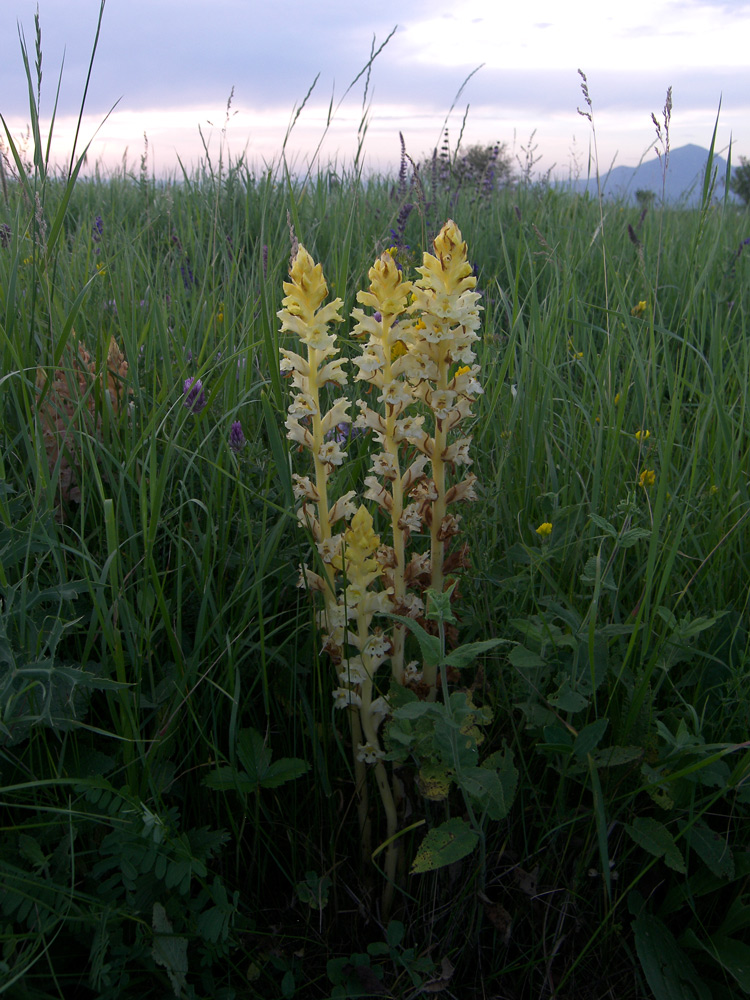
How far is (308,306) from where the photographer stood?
115 cm

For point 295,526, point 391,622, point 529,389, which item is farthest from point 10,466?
point 529,389

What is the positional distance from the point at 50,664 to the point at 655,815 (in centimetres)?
109

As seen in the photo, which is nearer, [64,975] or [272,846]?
[64,975]

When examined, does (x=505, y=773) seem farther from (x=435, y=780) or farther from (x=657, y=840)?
(x=657, y=840)

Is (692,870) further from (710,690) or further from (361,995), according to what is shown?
(361,995)

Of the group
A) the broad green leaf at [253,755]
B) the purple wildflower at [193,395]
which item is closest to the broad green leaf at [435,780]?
the broad green leaf at [253,755]

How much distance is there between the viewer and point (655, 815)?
131 centimetres

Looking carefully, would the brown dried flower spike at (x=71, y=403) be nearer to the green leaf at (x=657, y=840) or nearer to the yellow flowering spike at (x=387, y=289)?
the yellow flowering spike at (x=387, y=289)

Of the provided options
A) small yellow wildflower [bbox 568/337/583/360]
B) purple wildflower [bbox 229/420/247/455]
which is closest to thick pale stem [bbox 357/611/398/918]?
purple wildflower [bbox 229/420/247/455]

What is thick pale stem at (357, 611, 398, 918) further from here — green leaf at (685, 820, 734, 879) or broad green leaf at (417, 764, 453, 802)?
green leaf at (685, 820, 734, 879)

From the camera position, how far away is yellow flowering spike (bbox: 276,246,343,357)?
114 centimetres

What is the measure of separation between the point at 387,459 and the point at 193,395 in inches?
27.6

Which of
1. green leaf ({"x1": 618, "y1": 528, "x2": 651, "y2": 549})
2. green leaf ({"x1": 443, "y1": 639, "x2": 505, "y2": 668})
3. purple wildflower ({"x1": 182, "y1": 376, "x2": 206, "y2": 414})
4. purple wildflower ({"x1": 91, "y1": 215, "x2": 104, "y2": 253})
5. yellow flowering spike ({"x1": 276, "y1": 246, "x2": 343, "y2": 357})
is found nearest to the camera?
green leaf ({"x1": 443, "y1": 639, "x2": 505, "y2": 668})

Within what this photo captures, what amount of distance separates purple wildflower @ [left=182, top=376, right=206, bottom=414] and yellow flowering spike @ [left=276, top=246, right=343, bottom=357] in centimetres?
42
